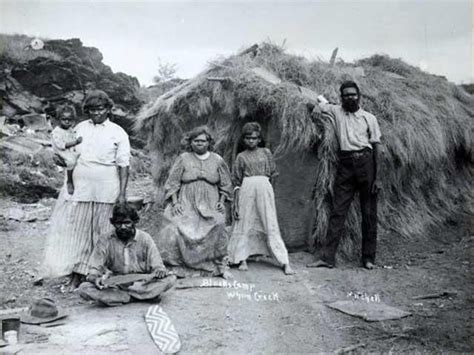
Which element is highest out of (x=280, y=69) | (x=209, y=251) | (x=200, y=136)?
(x=280, y=69)

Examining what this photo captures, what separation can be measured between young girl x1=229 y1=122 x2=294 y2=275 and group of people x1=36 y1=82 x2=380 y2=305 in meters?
0.01

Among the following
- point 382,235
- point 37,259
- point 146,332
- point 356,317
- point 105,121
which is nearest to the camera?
point 146,332

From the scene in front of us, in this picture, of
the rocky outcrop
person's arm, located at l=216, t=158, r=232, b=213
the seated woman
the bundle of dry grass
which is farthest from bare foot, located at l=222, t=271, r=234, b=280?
the rocky outcrop

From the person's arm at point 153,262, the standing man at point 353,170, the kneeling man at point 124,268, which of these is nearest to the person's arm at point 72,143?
the kneeling man at point 124,268

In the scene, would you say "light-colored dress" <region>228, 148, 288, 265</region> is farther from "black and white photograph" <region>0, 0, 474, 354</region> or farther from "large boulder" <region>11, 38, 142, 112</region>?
"large boulder" <region>11, 38, 142, 112</region>

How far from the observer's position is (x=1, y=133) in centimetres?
1083

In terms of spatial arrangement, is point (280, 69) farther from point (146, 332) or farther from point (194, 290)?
point (146, 332)

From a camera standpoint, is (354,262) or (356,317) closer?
(356,317)

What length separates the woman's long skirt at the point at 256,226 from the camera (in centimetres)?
554

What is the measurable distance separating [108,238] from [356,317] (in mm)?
2089

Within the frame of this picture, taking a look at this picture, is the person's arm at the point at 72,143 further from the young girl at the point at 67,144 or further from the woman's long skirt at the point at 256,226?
the woman's long skirt at the point at 256,226

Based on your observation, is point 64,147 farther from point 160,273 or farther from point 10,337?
point 10,337

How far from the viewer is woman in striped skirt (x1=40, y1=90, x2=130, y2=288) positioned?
486cm

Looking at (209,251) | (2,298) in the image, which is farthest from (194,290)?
(2,298)
